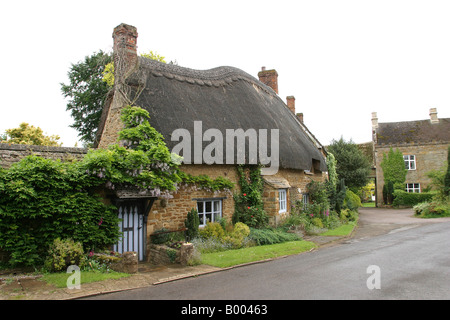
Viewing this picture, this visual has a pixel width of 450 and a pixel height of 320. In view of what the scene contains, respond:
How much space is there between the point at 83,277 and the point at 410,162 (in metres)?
32.8

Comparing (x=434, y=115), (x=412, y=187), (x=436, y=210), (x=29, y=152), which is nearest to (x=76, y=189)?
(x=29, y=152)

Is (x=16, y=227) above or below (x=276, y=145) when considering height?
below

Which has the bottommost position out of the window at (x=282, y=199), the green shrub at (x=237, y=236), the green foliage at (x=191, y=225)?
the green shrub at (x=237, y=236)

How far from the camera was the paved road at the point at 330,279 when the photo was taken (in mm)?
5559

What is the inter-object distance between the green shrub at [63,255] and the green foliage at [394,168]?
3092 cm

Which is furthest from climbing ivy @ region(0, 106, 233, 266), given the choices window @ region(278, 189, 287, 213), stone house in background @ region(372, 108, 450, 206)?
stone house in background @ region(372, 108, 450, 206)

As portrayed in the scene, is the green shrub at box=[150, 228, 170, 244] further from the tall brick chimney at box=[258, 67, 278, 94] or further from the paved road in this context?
the tall brick chimney at box=[258, 67, 278, 94]

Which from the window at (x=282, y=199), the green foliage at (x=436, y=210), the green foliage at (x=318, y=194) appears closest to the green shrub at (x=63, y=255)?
the window at (x=282, y=199)

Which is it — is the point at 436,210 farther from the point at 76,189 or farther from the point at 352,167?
the point at 76,189

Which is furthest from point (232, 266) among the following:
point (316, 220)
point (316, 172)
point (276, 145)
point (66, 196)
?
point (316, 172)

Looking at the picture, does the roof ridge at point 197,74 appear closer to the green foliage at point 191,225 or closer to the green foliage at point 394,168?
the green foliage at point 191,225
